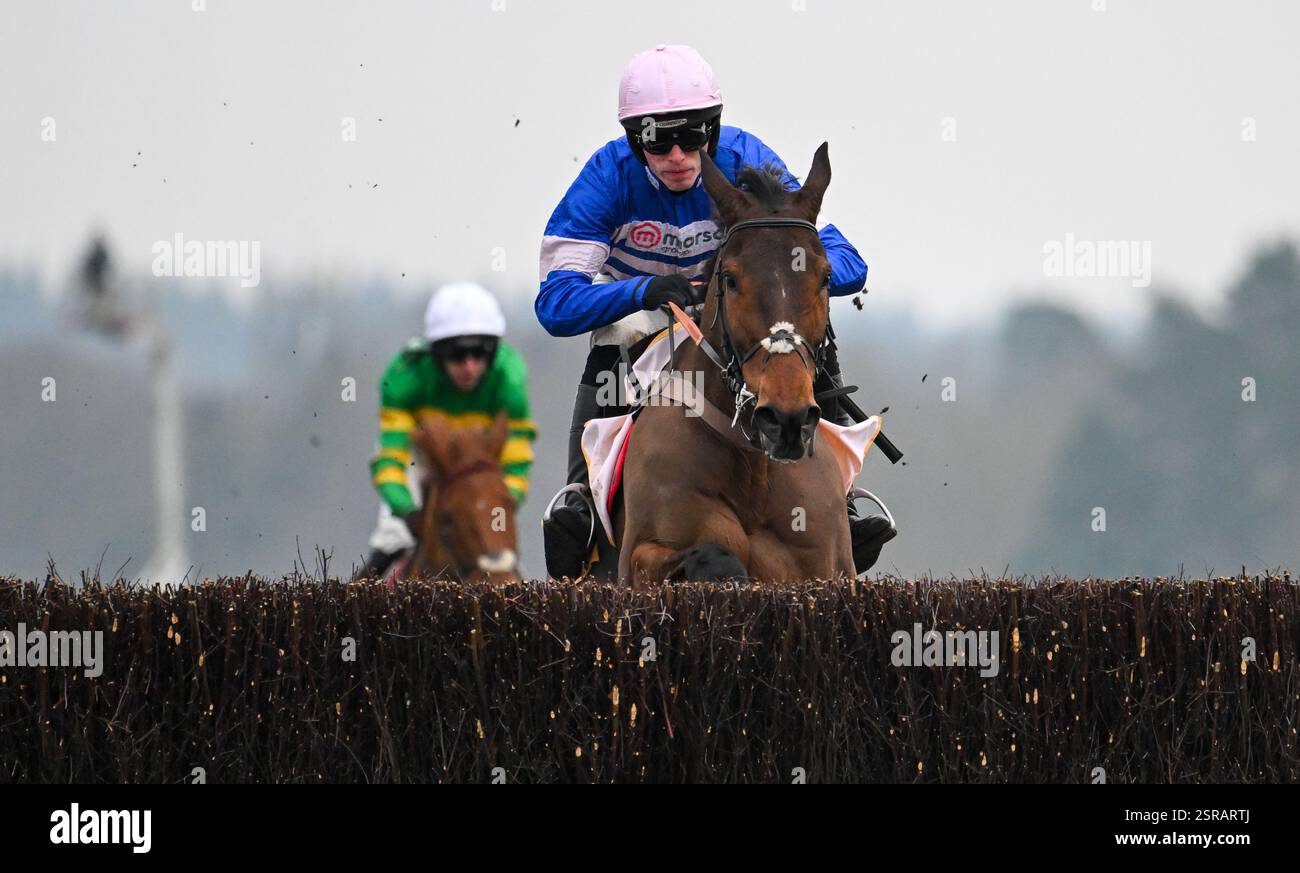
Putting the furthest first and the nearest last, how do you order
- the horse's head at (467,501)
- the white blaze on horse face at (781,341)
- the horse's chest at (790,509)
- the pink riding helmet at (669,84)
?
the horse's head at (467,501)
the pink riding helmet at (669,84)
the horse's chest at (790,509)
the white blaze on horse face at (781,341)

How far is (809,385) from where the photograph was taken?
695cm

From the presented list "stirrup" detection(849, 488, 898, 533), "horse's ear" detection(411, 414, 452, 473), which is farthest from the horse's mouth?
"horse's ear" detection(411, 414, 452, 473)

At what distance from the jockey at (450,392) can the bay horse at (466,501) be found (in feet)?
0.18

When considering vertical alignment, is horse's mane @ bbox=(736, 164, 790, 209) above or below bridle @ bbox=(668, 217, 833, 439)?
above

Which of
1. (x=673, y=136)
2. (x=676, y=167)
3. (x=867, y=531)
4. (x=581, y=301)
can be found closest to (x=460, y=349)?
(x=581, y=301)

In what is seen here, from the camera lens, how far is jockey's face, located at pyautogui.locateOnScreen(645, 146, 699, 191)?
8.41m

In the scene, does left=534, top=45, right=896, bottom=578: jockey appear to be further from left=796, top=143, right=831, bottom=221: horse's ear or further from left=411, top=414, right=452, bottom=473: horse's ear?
left=411, top=414, right=452, bottom=473: horse's ear

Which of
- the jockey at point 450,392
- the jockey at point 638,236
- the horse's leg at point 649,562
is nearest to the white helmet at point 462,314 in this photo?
the jockey at point 450,392

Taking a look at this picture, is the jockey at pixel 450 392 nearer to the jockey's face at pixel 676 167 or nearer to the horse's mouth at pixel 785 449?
the jockey's face at pixel 676 167

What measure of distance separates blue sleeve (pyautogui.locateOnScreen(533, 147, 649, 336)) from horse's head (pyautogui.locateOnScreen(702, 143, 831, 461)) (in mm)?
860

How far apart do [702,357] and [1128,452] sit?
79.9 feet

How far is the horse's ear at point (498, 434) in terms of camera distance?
404 inches
